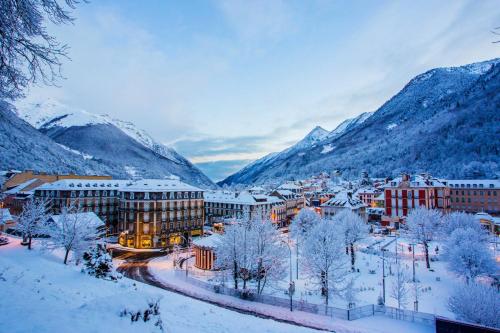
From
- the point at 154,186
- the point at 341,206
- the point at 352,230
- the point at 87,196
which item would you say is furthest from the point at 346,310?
the point at 87,196

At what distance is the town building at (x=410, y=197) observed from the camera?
84.4 meters

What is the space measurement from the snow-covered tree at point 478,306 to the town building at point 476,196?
98124 mm

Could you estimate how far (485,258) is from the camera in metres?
38.7

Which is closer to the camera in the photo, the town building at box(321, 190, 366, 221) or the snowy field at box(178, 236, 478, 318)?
the snowy field at box(178, 236, 478, 318)

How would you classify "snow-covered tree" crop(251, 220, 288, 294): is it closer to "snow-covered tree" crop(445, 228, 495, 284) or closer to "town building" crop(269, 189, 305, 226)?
"snow-covered tree" crop(445, 228, 495, 284)

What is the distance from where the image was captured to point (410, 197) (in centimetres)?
8581

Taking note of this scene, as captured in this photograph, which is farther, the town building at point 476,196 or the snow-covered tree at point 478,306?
the town building at point 476,196

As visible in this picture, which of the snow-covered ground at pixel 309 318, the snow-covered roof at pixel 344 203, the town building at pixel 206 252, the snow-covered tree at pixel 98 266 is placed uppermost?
the snow-covered roof at pixel 344 203

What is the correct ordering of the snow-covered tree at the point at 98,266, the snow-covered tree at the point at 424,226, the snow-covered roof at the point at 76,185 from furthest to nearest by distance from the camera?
the snow-covered roof at the point at 76,185, the snow-covered tree at the point at 424,226, the snow-covered tree at the point at 98,266

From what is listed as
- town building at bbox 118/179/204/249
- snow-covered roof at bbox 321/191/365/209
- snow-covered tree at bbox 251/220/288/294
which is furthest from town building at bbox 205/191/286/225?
snow-covered tree at bbox 251/220/288/294

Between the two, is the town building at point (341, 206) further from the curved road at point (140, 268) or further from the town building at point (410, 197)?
the curved road at point (140, 268)

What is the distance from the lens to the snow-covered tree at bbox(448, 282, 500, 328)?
882 inches

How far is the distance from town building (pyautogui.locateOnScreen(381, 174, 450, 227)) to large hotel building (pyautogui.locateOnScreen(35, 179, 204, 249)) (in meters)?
58.4

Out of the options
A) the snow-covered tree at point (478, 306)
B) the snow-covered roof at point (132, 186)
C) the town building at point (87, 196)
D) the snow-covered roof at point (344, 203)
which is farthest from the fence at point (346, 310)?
the town building at point (87, 196)
